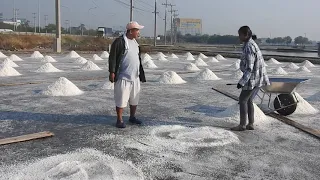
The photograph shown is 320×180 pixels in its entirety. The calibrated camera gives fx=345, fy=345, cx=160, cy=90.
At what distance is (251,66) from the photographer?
15.3ft

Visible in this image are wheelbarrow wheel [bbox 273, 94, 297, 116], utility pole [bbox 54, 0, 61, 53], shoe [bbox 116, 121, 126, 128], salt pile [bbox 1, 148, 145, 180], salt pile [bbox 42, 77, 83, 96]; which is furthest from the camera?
utility pole [bbox 54, 0, 61, 53]

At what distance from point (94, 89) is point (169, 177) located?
5.74 metres

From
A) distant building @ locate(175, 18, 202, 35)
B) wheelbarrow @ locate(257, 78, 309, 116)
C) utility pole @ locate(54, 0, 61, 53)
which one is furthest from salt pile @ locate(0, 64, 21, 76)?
distant building @ locate(175, 18, 202, 35)

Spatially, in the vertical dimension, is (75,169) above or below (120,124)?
below

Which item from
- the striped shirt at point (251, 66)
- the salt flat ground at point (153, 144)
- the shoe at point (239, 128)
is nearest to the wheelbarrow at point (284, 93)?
the salt flat ground at point (153, 144)

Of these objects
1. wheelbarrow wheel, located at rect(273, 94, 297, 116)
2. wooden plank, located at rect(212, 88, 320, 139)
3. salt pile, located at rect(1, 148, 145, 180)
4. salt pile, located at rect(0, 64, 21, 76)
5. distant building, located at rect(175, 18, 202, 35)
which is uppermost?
distant building, located at rect(175, 18, 202, 35)

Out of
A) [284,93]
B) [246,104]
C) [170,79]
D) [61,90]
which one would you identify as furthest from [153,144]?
[170,79]

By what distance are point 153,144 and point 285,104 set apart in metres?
2.87

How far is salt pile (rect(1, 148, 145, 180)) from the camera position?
3260 millimetres

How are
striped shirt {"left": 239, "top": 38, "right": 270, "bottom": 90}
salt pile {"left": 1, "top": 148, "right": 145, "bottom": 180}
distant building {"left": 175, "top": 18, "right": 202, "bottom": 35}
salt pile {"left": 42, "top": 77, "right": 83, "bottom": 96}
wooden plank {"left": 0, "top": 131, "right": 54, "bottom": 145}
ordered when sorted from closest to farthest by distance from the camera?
salt pile {"left": 1, "top": 148, "right": 145, "bottom": 180} → wooden plank {"left": 0, "top": 131, "right": 54, "bottom": 145} → striped shirt {"left": 239, "top": 38, "right": 270, "bottom": 90} → salt pile {"left": 42, "top": 77, "right": 83, "bottom": 96} → distant building {"left": 175, "top": 18, "right": 202, "bottom": 35}

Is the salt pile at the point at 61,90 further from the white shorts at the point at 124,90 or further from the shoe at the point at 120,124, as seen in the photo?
the white shorts at the point at 124,90

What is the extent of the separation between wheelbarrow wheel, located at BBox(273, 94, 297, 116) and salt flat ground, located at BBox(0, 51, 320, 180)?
198mm

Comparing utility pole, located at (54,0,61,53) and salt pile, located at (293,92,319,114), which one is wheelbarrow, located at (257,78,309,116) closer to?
salt pile, located at (293,92,319,114)

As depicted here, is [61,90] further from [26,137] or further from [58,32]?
[58,32]
